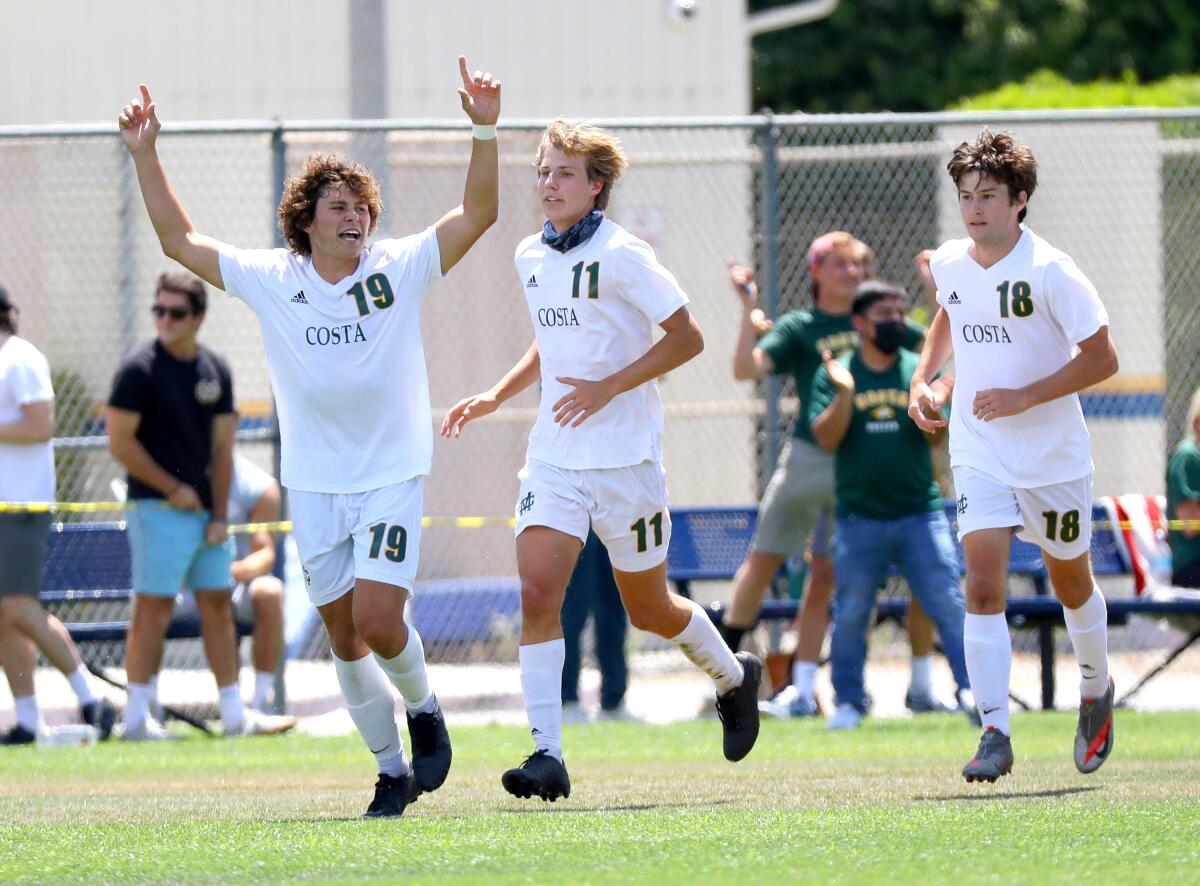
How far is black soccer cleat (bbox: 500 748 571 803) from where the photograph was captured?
22.7 ft

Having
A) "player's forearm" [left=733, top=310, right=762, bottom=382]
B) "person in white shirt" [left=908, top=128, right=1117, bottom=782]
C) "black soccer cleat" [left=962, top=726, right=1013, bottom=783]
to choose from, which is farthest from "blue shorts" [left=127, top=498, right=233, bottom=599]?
"black soccer cleat" [left=962, top=726, right=1013, bottom=783]

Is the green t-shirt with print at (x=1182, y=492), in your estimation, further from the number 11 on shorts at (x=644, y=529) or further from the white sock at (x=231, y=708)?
the number 11 on shorts at (x=644, y=529)

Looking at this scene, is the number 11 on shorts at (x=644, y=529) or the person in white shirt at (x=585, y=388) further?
the number 11 on shorts at (x=644, y=529)

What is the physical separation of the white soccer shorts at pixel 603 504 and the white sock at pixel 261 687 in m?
4.39

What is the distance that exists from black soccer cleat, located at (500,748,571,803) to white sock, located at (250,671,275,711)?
14.9 feet

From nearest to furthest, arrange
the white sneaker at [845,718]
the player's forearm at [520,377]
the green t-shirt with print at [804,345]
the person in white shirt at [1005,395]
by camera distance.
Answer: the person in white shirt at [1005,395] < the player's forearm at [520,377] < the white sneaker at [845,718] < the green t-shirt with print at [804,345]

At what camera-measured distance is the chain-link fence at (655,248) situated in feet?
40.4

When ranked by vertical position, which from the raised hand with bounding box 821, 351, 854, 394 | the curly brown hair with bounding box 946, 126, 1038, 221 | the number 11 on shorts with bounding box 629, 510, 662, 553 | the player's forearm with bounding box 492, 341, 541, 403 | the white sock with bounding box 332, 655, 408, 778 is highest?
the curly brown hair with bounding box 946, 126, 1038, 221

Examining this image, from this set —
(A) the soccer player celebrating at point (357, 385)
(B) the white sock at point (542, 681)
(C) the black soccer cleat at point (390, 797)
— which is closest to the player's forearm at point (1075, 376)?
(B) the white sock at point (542, 681)

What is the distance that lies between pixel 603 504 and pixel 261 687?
15.1 feet

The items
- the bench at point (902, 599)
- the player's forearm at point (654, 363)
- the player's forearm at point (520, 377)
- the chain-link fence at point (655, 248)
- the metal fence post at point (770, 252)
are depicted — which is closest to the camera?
the player's forearm at point (654, 363)

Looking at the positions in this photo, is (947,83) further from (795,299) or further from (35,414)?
→ (35,414)

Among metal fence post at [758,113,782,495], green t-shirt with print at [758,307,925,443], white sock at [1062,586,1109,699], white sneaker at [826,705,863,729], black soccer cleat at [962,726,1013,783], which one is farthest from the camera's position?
metal fence post at [758,113,782,495]

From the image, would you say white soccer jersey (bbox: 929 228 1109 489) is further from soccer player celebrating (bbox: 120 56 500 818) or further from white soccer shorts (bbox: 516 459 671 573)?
soccer player celebrating (bbox: 120 56 500 818)
